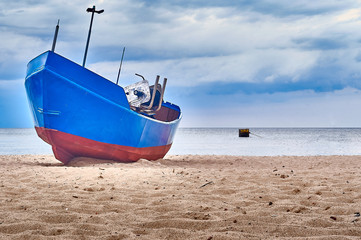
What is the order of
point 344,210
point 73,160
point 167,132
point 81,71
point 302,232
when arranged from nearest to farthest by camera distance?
1. point 302,232
2. point 344,210
3. point 81,71
4. point 73,160
5. point 167,132

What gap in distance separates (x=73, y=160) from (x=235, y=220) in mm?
5895

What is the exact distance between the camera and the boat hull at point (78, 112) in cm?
736

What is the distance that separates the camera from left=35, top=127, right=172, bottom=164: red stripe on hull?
7.77 metres

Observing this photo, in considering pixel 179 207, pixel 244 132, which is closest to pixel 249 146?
pixel 244 132

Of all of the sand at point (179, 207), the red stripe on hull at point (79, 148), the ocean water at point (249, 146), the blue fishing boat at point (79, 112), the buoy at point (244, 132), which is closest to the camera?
the sand at point (179, 207)

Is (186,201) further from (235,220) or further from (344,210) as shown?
(344,210)

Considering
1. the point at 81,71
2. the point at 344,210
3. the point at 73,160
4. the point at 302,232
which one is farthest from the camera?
the point at 73,160

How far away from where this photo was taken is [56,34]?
25.3ft

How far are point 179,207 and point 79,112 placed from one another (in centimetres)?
471

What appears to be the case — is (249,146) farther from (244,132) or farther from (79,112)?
(79,112)

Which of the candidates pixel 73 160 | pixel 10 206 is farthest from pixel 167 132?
pixel 10 206

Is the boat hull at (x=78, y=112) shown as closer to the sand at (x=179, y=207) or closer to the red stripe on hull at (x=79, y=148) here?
the red stripe on hull at (x=79, y=148)

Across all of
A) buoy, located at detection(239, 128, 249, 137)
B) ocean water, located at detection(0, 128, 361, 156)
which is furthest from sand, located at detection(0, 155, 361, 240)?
buoy, located at detection(239, 128, 249, 137)

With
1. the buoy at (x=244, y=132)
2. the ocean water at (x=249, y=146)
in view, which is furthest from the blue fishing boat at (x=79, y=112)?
the buoy at (x=244, y=132)
